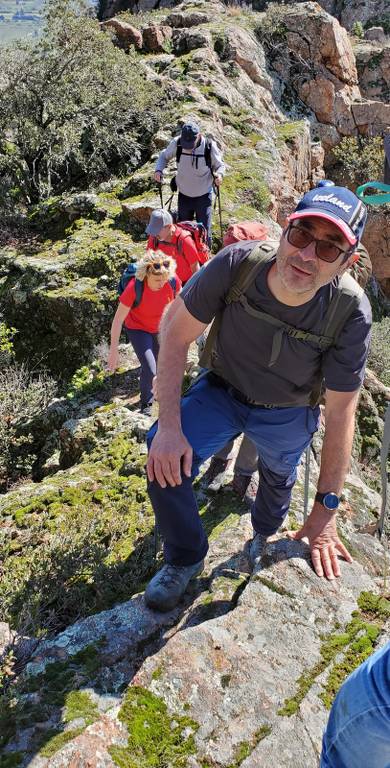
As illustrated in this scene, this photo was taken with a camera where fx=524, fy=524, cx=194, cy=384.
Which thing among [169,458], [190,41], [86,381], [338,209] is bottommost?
[86,381]

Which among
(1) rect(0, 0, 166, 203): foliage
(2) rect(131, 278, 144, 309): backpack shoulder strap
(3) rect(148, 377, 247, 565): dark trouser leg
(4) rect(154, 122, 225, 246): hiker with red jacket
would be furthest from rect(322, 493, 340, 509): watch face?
(1) rect(0, 0, 166, 203): foliage

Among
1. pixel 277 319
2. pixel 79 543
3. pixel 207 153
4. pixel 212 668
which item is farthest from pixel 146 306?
pixel 212 668

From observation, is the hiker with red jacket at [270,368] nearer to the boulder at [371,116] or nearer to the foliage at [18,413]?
the foliage at [18,413]

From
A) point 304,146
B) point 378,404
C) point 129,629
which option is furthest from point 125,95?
point 129,629

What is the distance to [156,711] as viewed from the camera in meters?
2.11

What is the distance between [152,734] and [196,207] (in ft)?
23.5

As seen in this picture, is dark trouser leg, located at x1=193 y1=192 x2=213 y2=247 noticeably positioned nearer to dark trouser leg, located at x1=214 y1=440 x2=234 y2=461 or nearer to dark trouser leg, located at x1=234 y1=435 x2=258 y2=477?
dark trouser leg, located at x1=214 y1=440 x2=234 y2=461

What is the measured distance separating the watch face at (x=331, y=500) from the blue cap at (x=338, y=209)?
1.20 meters

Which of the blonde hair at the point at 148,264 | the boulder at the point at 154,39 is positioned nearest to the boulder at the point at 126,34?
the boulder at the point at 154,39

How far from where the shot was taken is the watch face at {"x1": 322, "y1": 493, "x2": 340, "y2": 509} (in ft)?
8.45

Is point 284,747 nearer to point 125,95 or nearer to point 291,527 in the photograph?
point 291,527

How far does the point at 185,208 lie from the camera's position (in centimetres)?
800

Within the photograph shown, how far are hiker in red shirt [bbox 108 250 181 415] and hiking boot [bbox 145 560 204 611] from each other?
274 centimetres

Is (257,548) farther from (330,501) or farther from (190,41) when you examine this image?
(190,41)
